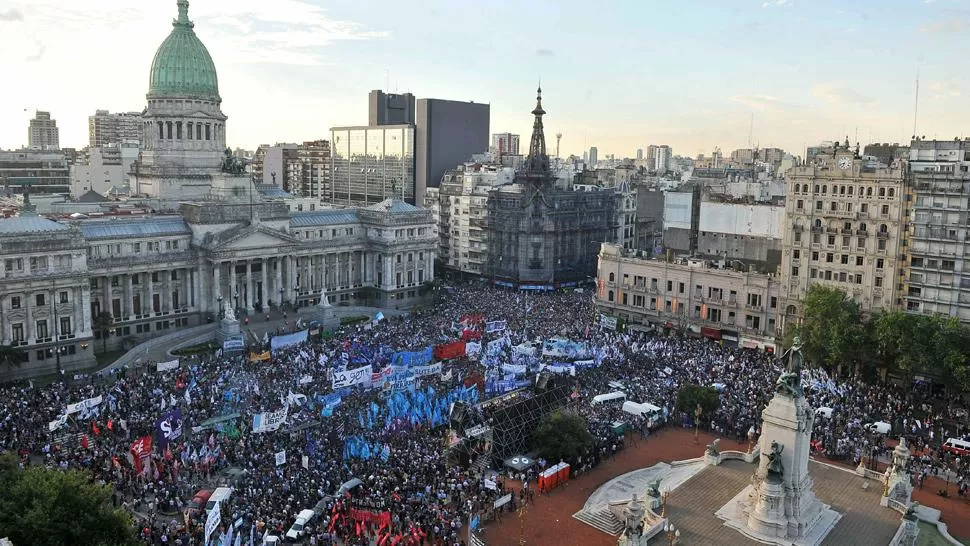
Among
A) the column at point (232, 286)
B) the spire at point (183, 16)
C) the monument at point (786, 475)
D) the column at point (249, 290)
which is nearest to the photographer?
the monument at point (786, 475)

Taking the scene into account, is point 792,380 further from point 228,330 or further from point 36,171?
point 36,171

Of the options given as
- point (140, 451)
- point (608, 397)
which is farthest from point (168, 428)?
point (608, 397)

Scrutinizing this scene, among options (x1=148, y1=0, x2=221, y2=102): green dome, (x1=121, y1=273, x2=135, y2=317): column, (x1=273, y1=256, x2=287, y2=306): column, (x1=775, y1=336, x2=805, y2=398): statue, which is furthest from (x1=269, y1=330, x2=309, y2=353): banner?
(x1=148, y1=0, x2=221, y2=102): green dome

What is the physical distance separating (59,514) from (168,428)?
1282cm

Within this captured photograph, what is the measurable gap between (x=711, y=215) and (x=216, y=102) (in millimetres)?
64322

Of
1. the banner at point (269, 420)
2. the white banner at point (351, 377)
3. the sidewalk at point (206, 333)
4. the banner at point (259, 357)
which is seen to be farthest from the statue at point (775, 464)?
the sidewalk at point (206, 333)

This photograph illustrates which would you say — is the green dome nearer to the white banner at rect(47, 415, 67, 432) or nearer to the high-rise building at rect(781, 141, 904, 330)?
the white banner at rect(47, 415, 67, 432)

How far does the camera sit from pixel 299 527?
3628cm

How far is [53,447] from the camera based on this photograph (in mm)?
43500

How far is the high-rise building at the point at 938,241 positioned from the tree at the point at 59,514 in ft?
200

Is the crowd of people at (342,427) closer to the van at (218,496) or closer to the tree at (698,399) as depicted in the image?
the van at (218,496)

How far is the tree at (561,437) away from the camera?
4653 cm

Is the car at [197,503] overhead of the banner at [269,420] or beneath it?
beneath

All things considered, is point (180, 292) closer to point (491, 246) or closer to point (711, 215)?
point (491, 246)
